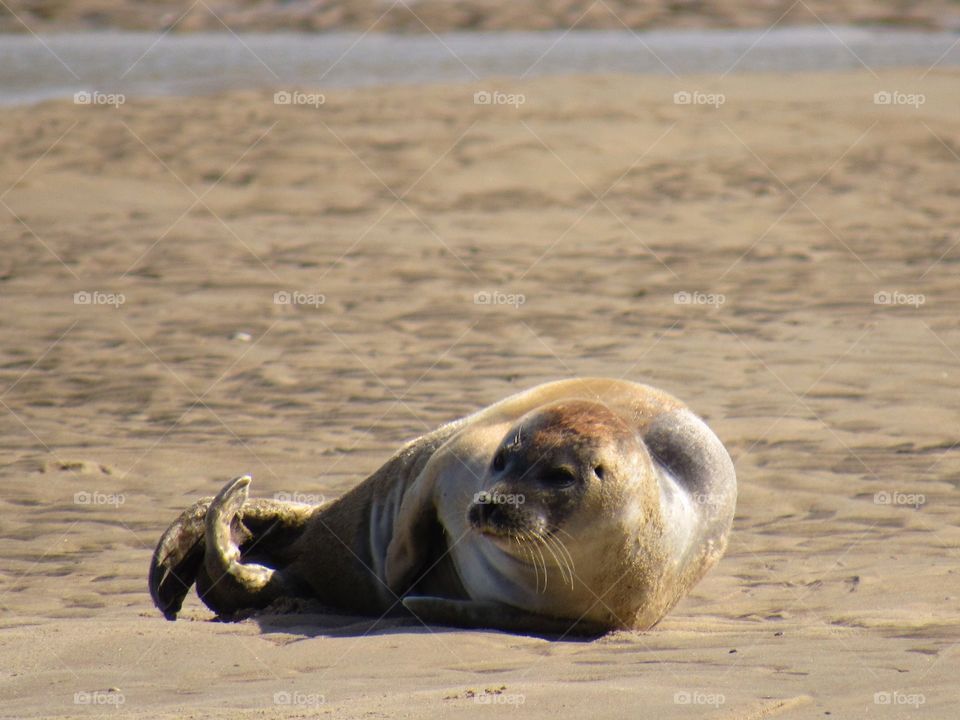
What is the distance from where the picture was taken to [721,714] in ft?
11.7

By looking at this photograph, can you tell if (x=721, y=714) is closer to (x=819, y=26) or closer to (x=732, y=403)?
(x=732, y=403)

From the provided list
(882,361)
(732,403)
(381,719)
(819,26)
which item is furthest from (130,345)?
(819,26)

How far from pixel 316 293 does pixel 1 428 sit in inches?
135
